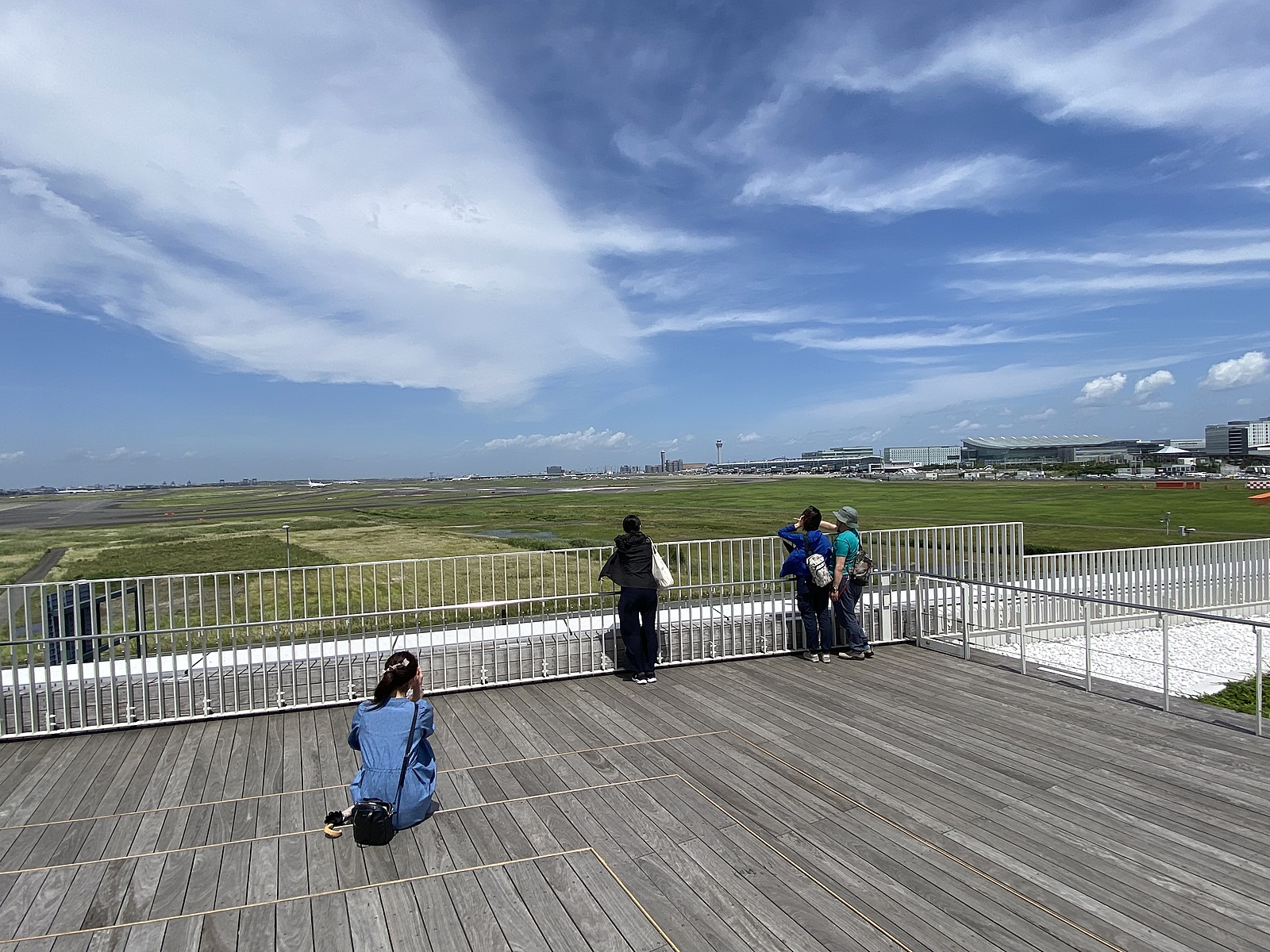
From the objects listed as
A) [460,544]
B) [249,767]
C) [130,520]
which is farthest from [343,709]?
[130,520]

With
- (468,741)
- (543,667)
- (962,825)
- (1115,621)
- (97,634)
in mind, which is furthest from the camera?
(1115,621)

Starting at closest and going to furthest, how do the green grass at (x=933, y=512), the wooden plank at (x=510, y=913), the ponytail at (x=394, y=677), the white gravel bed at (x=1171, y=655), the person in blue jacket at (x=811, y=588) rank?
the wooden plank at (x=510, y=913)
the ponytail at (x=394, y=677)
the person in blue jacket at (x=811, y=588)
the white gravel bed at (x=1171, y=655)
the green grass at (x=933, y=512)

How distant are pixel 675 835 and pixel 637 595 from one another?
3.21 meters

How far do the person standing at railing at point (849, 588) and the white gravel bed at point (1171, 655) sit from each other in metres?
2.79

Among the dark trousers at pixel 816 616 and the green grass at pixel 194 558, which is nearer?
the dark trousers at pixel 816 616

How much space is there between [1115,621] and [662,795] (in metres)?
12.3

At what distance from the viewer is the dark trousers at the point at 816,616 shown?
8109mm

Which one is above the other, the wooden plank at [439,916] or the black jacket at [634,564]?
the black jacket at [634,564]

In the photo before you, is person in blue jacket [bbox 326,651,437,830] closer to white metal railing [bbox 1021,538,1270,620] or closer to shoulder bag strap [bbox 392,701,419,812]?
shoulder bag strap [bbox 392,701,419,812]

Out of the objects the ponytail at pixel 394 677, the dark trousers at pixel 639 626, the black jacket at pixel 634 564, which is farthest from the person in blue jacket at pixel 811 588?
the ponytail at pixel 394 677

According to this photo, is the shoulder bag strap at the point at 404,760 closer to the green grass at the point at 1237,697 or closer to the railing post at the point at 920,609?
the railing post at the point at 920,609

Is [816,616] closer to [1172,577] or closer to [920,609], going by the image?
[920,609]

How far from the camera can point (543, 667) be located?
291 inches

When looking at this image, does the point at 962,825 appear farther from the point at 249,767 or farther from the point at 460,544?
the point at 460,544
